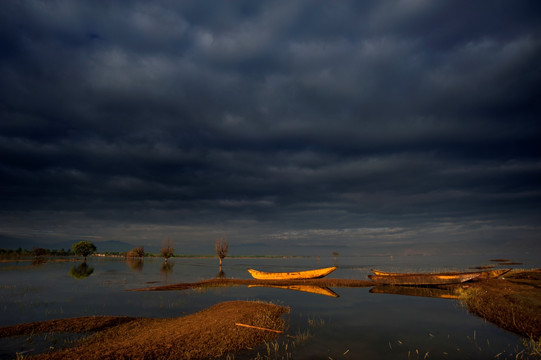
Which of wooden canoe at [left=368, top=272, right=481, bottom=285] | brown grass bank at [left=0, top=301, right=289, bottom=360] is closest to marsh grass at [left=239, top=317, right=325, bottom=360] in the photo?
brown grass bank at [left=0, top=301, right=289, bottom=360]

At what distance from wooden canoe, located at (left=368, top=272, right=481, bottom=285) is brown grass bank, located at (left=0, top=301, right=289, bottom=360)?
833 inches

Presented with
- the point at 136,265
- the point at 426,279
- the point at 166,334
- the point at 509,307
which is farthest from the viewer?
the point at 136,265

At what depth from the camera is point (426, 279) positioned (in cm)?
3058

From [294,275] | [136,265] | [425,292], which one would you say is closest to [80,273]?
[136,265]

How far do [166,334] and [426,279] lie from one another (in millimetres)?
29198

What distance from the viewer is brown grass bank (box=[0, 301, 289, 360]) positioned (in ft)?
31.2

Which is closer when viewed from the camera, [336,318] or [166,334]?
[166,334]

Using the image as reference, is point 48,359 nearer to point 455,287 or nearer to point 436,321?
point 436,321

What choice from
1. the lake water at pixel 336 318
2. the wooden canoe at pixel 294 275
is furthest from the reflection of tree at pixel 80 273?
the wooden canoe at pixel 294 275

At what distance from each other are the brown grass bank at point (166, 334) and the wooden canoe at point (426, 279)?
21.1 metres

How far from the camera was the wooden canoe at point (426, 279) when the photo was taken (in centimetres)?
2931

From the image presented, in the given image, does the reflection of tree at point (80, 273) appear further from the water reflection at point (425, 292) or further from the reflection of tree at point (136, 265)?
the water reflection at point (425, 292)

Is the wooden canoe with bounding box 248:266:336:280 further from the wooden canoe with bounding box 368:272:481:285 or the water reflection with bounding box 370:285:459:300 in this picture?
the water reflection with bounding box 370:285:459:300

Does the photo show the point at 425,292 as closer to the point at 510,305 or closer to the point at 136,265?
the point at 510,305
